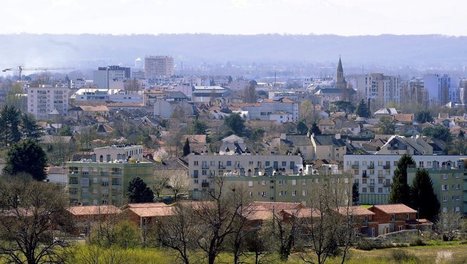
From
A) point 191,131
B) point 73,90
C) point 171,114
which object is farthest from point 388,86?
point 191,131

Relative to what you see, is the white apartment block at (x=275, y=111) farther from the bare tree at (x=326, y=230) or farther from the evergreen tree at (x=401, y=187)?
the bare tree at (x=326, y=230)

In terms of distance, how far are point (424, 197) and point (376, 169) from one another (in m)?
5.70

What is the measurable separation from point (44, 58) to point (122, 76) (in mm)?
91038

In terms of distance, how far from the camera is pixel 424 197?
30922mm

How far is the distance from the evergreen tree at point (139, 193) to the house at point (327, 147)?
503 inches

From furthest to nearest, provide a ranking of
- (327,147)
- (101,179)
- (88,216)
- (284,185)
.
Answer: (327,147)
(101,179)
(284,185)
(88,216)

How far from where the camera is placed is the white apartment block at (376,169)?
35688 millimetres

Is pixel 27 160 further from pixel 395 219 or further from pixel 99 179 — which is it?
pixel 395 219

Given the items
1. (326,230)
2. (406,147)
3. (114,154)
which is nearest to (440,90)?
(406,147)

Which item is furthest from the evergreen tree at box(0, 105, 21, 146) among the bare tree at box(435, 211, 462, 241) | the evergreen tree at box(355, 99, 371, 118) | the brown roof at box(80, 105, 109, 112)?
the evergreen tree at box(355, 99, 371, 118)

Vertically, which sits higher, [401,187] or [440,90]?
[440,90]

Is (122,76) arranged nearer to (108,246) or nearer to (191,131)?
(191,131)

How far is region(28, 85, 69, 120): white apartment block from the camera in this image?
7144 cm

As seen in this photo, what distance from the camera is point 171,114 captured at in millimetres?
69250
